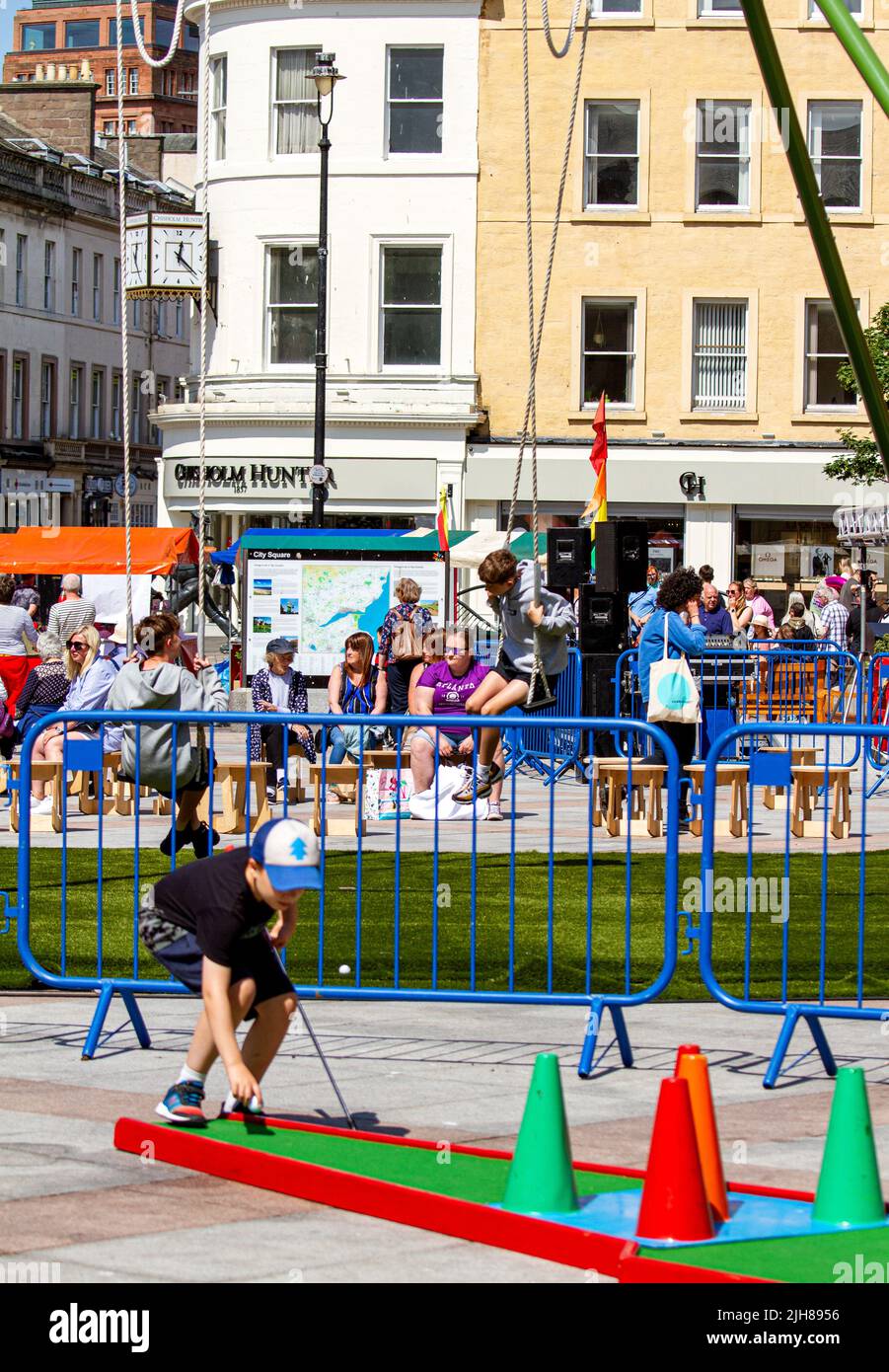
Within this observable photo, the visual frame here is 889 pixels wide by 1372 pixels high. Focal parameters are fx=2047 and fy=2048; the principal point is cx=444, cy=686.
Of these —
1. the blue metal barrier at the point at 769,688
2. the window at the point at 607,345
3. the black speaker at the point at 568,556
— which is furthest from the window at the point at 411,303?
the blue metal barrier at the point at 769,688

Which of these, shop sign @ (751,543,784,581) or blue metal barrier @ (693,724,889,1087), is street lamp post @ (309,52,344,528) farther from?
blue metal barrier @ (693,724,889,1087)

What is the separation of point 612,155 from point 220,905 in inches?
1253

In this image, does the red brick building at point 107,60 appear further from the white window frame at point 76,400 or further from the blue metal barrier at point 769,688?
the blue metal barrier at point 769,688

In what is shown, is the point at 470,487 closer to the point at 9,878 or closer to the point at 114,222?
the point at 9,878

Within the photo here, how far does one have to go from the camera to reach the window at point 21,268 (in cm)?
6116

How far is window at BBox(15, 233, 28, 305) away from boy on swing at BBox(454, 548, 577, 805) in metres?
50.1

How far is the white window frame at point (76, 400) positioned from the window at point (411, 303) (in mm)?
30494

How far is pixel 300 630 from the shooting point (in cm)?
2581

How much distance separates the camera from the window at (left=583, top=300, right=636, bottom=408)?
3653 centimetres

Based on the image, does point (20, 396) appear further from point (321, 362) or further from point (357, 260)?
point (321, 362)

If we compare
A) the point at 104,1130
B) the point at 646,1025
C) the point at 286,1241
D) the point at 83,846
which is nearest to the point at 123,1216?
the point at 286,1241

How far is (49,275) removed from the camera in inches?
2495

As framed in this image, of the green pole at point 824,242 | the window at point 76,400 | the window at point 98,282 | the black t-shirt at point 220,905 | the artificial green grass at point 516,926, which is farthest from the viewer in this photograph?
the window at point 98,282
